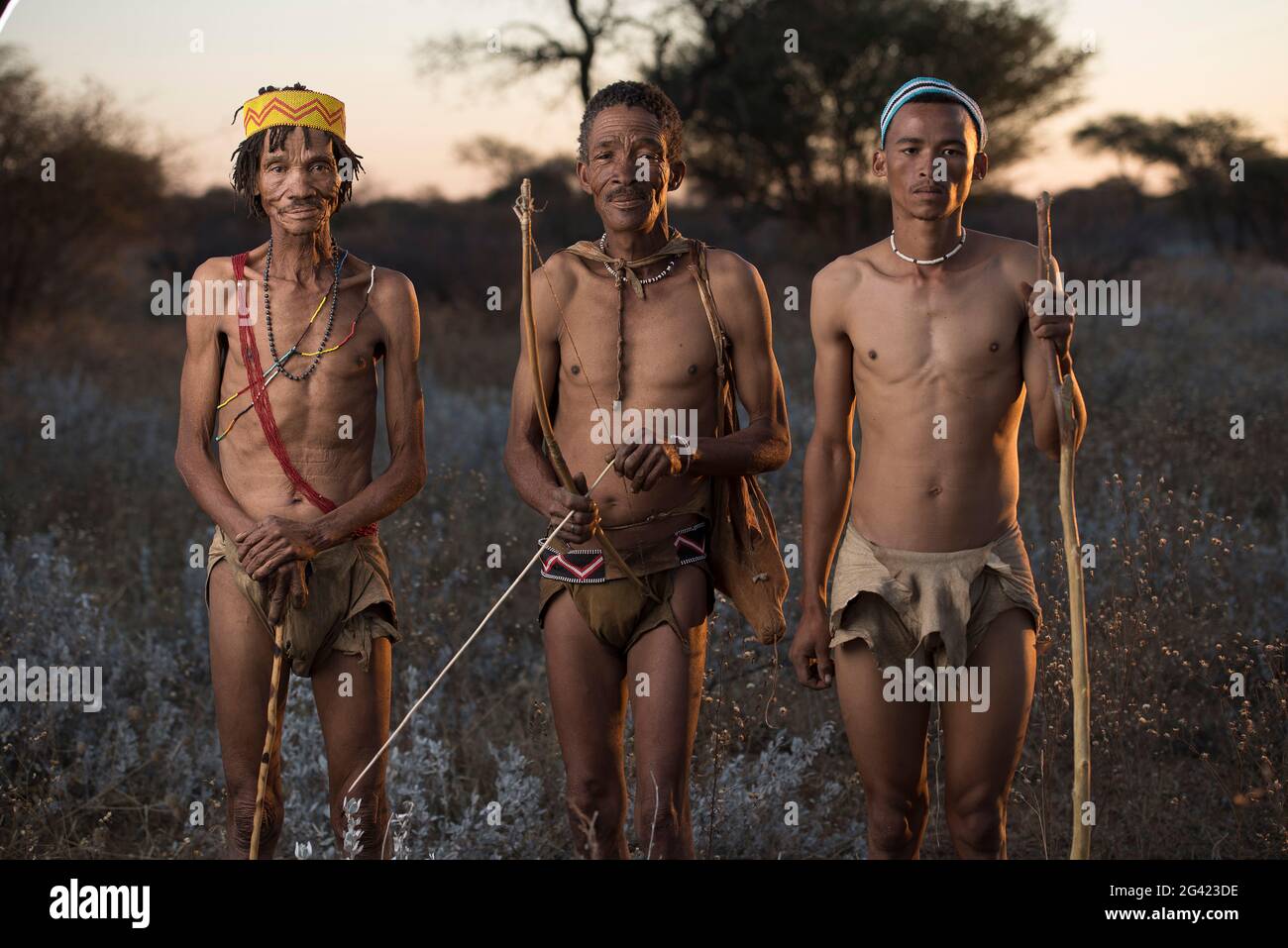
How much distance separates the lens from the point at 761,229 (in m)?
24.1

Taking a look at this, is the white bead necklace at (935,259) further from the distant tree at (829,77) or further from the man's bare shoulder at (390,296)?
the distant tree at (829,77)

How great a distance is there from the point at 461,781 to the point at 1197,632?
280 cm

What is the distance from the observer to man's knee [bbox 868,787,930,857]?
334cm

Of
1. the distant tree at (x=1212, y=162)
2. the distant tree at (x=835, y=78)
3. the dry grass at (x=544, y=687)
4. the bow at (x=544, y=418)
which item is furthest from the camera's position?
the distant tree at (x=1212, y=162)

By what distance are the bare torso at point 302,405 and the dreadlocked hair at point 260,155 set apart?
0.20 meters

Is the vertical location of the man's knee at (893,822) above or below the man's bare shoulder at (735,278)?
below

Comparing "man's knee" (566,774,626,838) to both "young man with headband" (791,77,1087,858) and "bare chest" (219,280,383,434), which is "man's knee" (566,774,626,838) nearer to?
"young man with headband" (791,77,1087,858)

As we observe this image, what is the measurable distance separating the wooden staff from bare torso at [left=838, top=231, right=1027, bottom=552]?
143cm

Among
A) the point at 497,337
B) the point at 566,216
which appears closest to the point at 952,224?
the point at 497,337

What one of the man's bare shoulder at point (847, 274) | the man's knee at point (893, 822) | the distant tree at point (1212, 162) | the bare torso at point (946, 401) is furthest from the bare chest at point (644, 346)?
the distant tree at point (1212, 162)

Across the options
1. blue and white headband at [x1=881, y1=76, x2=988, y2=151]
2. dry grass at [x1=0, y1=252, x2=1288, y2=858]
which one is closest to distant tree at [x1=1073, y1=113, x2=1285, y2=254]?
dry grass at [x1=0, y1=252, x2=1288, y2=858]

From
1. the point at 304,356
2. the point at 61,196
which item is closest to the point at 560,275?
Result: the point at 304,356

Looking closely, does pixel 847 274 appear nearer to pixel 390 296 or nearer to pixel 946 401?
pixel 946 401

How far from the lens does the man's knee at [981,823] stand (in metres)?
3.27
